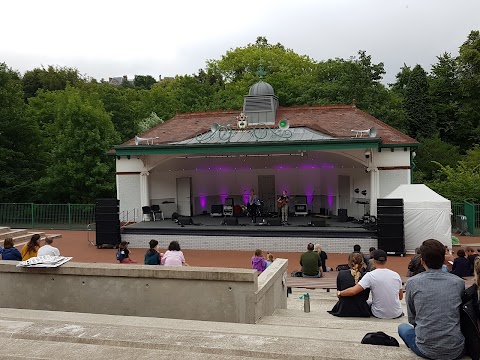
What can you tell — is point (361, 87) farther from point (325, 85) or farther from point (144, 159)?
point (144, 159)

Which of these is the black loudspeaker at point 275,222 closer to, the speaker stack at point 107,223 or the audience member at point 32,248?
the speaker stack at point 107,223

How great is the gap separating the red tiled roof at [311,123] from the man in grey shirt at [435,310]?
17.3m

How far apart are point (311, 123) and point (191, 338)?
20.2 m

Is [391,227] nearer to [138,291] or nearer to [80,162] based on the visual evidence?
[138,291]

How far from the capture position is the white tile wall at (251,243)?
1916 cm

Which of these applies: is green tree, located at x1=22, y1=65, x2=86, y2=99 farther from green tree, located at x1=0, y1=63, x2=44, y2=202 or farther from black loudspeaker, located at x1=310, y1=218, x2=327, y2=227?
black loudspeaker, located at x1=310, y1=218, x2=327, y2=227

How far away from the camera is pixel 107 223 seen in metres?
20.6

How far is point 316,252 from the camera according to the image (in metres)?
13.4

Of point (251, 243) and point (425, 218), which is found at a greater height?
point (425, 218)

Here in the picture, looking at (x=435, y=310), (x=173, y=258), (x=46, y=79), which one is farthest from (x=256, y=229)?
(x=46, y=79)

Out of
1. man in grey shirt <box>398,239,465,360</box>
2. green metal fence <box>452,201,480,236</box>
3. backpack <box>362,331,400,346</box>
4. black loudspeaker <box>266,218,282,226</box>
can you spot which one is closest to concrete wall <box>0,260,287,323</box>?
backpack <box>362,331,400,346</box>

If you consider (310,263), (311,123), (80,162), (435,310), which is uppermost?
(311,123)

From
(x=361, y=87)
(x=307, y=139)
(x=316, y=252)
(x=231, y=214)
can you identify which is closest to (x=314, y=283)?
(x=316, y=252)

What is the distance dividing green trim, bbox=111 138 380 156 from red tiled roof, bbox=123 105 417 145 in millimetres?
1270
